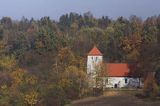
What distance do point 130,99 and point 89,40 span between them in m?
39.3

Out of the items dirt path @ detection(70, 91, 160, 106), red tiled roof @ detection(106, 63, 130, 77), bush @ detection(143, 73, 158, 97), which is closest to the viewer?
dirt path @ detection(70, 91, 160, 106)

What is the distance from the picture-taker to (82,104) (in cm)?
4716

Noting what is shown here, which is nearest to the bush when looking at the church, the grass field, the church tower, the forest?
the forest

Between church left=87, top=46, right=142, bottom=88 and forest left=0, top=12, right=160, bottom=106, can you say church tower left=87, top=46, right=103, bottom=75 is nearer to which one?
church left=87, top=46, right=142, bottom=88

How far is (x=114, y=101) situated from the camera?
157ft

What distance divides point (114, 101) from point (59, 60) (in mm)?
18212

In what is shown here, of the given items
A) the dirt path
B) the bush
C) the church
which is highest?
the church

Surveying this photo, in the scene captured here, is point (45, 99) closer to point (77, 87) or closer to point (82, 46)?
point (77, 87)

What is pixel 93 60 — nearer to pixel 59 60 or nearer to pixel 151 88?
pixel 59 60

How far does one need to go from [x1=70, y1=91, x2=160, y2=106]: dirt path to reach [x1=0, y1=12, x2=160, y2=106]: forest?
4.70 ft

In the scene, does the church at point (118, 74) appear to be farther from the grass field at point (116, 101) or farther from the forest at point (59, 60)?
the grass field at point (116, 101)

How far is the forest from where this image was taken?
46.3 metres

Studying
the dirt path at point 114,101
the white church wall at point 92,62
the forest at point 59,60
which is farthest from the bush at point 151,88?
the white church wall at point 92,62

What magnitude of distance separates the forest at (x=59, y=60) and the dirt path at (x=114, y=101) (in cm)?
143
